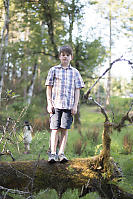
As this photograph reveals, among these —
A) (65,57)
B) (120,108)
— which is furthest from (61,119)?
(120,108)

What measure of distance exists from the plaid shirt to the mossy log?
30.9 inches

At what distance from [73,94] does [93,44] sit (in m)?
6.73

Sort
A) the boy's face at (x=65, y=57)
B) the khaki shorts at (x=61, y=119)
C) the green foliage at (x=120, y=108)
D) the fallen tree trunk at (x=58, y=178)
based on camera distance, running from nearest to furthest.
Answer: the fallen tree trunk at (x=58, y=178) → the khaki shorts at (x=61, y=119) → the boy's face at (x=65, y=57) → the green foliage at (x=120, y=108)

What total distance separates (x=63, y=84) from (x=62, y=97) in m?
0.23

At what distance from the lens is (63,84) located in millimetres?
3162

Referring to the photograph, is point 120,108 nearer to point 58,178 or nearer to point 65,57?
point 65,57

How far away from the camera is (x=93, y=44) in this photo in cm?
930

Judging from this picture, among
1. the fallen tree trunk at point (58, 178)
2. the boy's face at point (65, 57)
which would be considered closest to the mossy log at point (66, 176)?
the fallen tree trunk at point (58, 178)

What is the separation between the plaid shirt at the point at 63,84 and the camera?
3093 mm

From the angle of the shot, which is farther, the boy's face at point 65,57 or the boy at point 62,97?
the boy's face at point 65,57

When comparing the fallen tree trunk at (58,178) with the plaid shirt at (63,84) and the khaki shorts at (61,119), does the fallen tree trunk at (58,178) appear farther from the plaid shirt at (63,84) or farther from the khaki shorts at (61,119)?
the plaid shirt at (63,84)

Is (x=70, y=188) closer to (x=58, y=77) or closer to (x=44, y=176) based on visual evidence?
(x=44, y=176)

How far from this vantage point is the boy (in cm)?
303

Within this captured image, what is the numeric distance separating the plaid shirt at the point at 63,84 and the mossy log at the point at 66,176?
→ 79 cm
